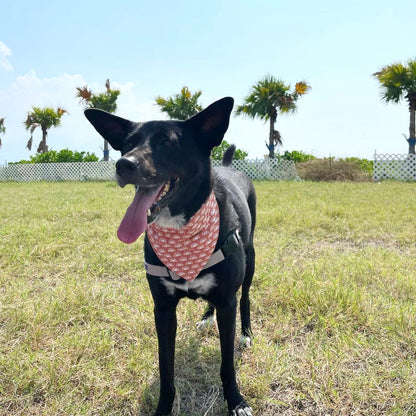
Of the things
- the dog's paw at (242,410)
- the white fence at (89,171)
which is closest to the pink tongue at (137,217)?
the dog's paw at (242,410)

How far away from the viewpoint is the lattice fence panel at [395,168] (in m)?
17.0

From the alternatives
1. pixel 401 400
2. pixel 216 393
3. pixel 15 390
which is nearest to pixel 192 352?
pixel 216 393

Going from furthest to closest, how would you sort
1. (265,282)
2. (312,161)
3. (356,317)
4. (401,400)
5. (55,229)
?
→ (312,161) → (55,229) → (265,282) → (356,317) → (401,400)

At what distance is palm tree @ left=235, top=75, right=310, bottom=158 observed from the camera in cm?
2014

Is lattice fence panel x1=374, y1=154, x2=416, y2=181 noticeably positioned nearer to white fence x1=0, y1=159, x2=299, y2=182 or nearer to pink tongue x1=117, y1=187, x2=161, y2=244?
white fence x1=0, y1=159, x2=299, y2=182

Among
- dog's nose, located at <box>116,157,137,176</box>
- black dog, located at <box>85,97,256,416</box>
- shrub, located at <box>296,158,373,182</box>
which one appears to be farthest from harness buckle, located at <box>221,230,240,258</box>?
shrub, located at <box>296,158,373,182</box>

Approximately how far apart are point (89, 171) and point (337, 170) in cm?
1419

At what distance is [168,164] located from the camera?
5.51ft

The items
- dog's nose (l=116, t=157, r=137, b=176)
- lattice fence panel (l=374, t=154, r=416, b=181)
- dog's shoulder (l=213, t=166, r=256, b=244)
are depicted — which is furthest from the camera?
lattice fence panel (l=374, t=154, r=416, b=181)

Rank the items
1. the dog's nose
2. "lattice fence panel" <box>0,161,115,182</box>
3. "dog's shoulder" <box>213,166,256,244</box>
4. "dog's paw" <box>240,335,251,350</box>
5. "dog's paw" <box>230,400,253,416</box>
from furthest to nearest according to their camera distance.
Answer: "lattice fence panel" <box>0,161,115,182</box> < "dog's paw" <box>240,335,251,350</box> < "dog's shoulder" <box>213,166,256,244</box> < "dog's paw" <box>230,400,253,416</box> < the dog's nose

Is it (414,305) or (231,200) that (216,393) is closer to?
(231,200)

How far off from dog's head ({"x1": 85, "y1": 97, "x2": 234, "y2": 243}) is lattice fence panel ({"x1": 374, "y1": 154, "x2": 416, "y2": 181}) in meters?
17.8

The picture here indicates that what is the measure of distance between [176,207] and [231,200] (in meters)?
0.50

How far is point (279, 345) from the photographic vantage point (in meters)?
2.23
